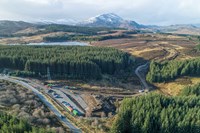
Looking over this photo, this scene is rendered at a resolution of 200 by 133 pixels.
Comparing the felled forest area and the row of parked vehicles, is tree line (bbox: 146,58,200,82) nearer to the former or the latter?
the felled forest area

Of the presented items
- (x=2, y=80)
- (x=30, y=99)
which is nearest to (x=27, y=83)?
(x=2, y=80)

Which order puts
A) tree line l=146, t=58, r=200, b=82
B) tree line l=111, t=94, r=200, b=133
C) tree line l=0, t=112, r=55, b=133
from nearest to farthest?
tree line l=0, t=112, r=55, b=133, tree line l=111, t=94, r=200, b=133, tree line l=146, t=58, r=200, b=82

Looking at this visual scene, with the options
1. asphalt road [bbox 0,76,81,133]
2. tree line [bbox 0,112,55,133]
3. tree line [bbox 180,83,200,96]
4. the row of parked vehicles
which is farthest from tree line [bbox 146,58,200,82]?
tree line [bbox 0,112,55,133]

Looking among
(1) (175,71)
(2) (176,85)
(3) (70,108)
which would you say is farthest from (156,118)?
(1) (175,71)

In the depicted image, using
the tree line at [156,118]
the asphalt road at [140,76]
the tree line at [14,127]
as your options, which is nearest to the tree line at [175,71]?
the asphalt road at [140,76]

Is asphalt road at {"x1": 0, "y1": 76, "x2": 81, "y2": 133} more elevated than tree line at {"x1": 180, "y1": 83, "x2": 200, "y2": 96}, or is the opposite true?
tree line at {"x1": 180, "y1": 83, "x2": 200, "y2": 96}

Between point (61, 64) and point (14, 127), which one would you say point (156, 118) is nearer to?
point (14, 127)

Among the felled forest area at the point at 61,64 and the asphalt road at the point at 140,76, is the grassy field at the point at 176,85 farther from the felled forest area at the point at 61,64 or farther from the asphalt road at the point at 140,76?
the felled forest area at the point at 61,64

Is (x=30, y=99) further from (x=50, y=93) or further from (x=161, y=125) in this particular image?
(x=161, y=125)
